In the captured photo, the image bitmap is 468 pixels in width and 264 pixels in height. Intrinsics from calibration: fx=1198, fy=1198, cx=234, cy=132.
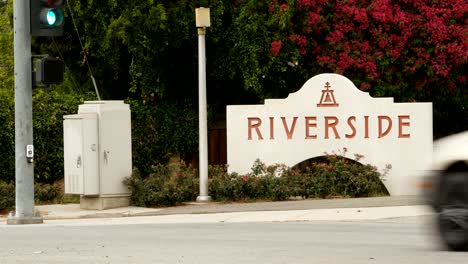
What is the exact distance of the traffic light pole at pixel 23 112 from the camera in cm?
1941

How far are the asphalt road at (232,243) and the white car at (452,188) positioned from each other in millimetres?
254

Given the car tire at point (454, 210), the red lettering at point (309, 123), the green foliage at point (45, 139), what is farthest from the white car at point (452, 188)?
the green foliage at point (45, 139)

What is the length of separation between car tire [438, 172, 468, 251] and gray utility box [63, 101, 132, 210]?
447 inches

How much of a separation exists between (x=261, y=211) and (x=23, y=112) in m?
4.43

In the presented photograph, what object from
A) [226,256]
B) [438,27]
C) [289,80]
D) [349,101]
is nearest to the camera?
[226,256]

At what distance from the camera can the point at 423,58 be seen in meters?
29.1

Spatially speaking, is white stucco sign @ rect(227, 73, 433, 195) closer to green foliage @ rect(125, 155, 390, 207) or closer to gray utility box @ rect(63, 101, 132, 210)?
green foliage @ rect(125, 155, 390, 207)

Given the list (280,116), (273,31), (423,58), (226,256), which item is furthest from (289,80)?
(226,256)

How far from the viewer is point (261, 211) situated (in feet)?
68.2

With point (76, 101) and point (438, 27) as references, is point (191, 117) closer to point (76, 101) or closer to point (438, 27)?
point (76, 101)

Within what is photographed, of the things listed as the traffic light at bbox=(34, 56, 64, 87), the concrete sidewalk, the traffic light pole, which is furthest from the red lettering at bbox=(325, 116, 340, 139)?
the traffic light at bbox=(34, 56, 64, 87)

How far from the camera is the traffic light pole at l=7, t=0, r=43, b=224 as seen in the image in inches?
764

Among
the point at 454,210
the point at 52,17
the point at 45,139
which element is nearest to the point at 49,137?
the point at 45,139

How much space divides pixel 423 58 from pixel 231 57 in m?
4.73
